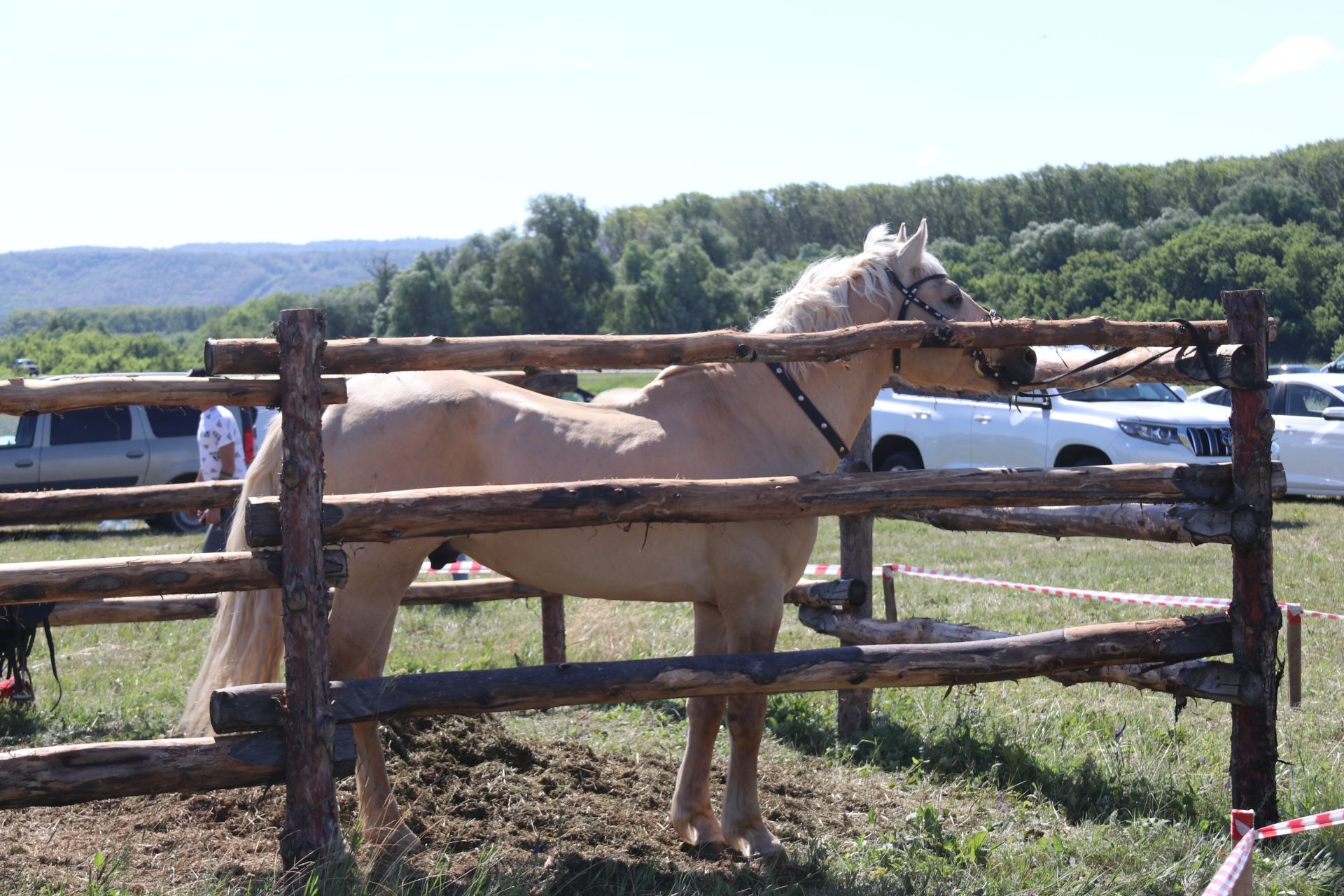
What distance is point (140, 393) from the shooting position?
10.1 ft

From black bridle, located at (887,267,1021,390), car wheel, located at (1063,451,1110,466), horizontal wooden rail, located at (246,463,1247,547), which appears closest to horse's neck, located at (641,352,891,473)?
black bridle, located at (887,267,1021,390)

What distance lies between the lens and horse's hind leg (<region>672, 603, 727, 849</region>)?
13.6 ft

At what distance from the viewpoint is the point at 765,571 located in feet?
12.9

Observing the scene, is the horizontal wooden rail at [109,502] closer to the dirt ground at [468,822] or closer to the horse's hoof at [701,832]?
the dirt ground at [468,822]

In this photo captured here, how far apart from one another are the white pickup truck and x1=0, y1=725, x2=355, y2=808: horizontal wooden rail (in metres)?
8.89

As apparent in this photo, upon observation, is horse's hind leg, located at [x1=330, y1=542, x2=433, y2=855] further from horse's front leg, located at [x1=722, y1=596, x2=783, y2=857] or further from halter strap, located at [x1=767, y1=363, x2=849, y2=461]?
halter strap, located at [x1=767, y1=363, x2=849, y2=461]

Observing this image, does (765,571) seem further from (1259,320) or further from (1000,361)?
A: (1259,320)

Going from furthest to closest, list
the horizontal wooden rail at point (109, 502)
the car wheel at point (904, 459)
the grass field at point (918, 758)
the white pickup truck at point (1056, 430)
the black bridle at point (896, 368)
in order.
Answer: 1. the car wheel at point (904, 459)
2. the white pickup truck at point (1056, 430)
3. the black bridle at point (896, 368)
4. the grass field at point (918, 758)
5. the horizontal wooden rail at point (109, 502)

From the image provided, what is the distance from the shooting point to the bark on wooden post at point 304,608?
9.73 ft

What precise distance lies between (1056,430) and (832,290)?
8991 millimetres

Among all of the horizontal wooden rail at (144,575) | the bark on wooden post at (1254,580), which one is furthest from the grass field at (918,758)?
the horizontal wooden rail at (144,575)

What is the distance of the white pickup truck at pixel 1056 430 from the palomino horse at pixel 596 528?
7.33m

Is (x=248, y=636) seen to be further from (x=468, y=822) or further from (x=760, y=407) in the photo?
(x=760, y=407)

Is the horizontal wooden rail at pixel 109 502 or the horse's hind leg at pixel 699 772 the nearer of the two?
the horizontal wooden rail at pixel 109 502
